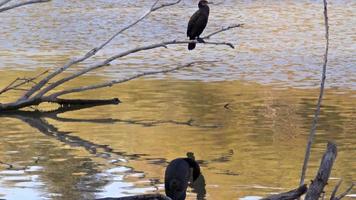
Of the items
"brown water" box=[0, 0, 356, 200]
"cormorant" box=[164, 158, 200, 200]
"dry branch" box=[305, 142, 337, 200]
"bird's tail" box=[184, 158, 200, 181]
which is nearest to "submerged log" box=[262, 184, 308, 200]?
"dry branch" box=[305, 142, 337, 200]

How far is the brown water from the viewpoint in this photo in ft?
24.1

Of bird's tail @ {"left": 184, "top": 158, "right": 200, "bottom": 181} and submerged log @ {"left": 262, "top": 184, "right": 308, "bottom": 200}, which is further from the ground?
submerged log @ {"left": 262, "top": 184, "right": 308, "bottom": 200}

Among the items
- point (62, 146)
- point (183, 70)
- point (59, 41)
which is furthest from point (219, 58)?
point (62, 146)

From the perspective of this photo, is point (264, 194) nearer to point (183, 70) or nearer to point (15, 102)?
point (15, 102)

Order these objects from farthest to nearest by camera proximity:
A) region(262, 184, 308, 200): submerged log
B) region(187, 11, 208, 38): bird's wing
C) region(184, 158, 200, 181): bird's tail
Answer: region(187, 11, 208, 38): bird's wing < region(184, 158, 200, 181): bird's tail < region(262, 184, 308, 200): submerged log

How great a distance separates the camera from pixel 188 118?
9.96 metres

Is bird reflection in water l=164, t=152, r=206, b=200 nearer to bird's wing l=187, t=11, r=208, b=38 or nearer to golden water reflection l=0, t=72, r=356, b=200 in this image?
golden water reflection l=0, t=72, r=356, b=200

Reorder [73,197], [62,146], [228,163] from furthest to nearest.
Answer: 1. [62,146]
2. [228,163]
3. [73,197]

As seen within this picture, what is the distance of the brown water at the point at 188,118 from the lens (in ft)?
24.1

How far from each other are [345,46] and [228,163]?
8.63m

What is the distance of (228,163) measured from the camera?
7.85 meters

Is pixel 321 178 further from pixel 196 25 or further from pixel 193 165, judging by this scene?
pixel 196 25

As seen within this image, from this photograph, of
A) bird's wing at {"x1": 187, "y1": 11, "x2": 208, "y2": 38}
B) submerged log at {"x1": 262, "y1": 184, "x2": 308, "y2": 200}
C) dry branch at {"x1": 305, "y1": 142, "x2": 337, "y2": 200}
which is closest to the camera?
dry branch at {"x1": 305, "y1": 142, "x2": 337, "y2": 200}

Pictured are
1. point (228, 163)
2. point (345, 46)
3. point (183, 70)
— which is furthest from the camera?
point (345, 46)
